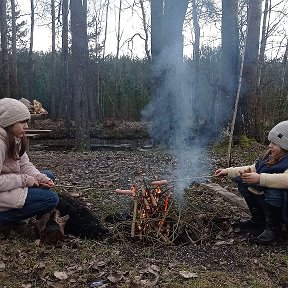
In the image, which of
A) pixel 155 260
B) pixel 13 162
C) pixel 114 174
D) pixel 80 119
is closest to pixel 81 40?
pixel 80 119

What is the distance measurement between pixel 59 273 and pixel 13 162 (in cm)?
118

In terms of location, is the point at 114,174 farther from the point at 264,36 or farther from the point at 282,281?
the point at 264,36

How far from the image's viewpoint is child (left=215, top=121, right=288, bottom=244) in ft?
12.2

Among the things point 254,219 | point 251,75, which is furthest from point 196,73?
point 254,219

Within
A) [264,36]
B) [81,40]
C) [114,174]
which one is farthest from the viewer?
[264,36]

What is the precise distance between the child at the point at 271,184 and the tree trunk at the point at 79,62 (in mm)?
8179

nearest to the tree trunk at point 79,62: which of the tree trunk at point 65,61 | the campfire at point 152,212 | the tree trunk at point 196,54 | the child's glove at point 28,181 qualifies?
the tree trunk at point 65,61

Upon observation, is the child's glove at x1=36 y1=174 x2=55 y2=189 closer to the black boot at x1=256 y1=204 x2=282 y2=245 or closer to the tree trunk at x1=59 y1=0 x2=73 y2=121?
the black boot at x1=256 y1=204 x2=282 y2=245

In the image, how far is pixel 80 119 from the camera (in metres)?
11.9

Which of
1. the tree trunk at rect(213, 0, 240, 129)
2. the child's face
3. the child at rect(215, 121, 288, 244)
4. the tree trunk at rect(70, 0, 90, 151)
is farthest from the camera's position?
the tree trunk at rect(70, 0, 90, 151)

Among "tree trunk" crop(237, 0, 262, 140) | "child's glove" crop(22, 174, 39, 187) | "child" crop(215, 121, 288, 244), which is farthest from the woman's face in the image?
"tree trunk" crop(237, 0, 262, 140)

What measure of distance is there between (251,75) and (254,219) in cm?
704

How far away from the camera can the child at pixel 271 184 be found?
371cm

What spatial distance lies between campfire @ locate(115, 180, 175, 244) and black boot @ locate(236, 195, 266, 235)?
739 millimetres
